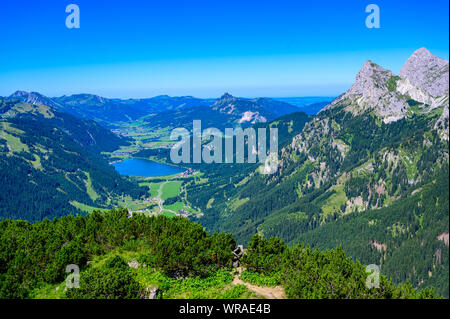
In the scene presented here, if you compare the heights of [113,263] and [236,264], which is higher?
[113,263]

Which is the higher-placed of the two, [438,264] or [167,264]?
[167,264]

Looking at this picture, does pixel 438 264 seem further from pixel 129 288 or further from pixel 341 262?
pixel 129 288

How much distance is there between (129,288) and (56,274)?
11.3 m

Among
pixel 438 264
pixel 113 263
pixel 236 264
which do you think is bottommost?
pixel 438 264
